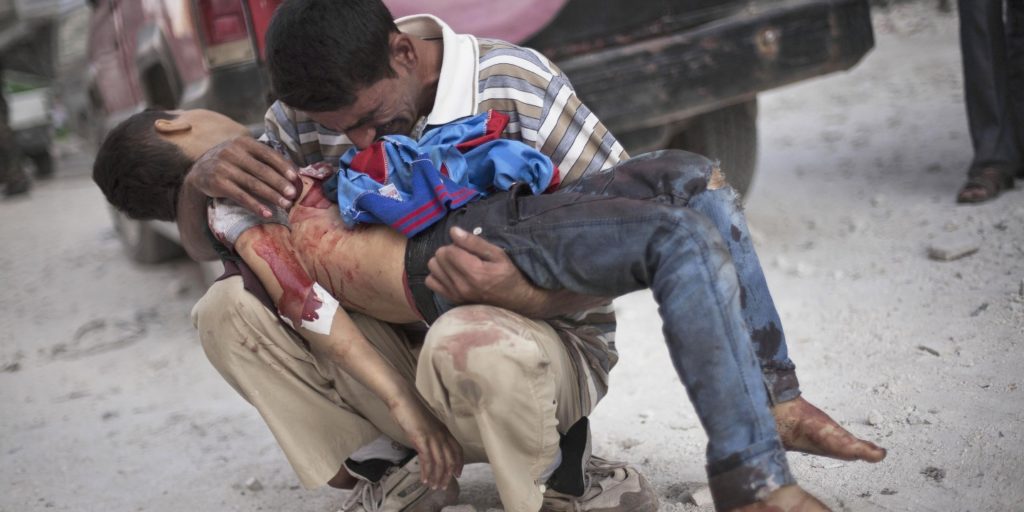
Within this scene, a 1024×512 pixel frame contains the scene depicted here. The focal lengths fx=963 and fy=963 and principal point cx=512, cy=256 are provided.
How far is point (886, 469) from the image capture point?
2.23 metres

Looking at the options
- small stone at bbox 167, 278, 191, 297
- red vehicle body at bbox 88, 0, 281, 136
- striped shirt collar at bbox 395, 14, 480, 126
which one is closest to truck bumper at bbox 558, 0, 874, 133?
red vehicle body at bbox 88, 0, 281, 136

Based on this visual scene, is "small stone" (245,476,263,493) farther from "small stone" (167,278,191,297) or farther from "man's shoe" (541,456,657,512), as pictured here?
"small stone" (167,278,191,297)

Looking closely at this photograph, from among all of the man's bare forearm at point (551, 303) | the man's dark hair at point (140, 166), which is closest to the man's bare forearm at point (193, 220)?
the man's dark hair at point (140, 166)

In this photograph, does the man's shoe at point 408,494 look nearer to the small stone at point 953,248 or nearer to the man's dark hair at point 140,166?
the man's dark hair at point 140,166

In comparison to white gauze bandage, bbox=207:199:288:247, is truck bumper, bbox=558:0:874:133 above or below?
below

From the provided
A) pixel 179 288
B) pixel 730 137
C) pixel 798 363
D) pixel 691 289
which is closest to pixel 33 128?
pixel 179 288

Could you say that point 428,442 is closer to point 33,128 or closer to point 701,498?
point 701,498

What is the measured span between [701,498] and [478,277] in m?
0.79

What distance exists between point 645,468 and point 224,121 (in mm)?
1410

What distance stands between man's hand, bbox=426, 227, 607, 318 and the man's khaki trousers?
0.11 feet

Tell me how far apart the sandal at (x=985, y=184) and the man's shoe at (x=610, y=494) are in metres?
2.60

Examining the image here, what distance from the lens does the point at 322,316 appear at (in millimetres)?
2072

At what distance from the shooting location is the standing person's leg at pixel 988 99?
414 cm

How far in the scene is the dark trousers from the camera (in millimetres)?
4152
